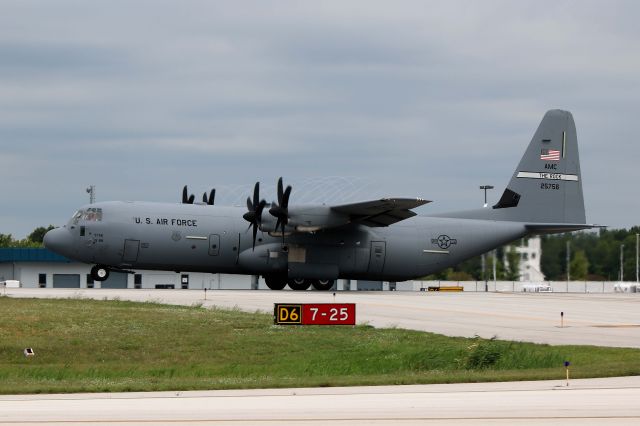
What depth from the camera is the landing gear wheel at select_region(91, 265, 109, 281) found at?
48.0 metres

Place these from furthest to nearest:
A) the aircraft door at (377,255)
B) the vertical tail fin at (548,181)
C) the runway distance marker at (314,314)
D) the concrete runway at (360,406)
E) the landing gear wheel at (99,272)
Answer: the vertical tail fin at (548,181)
the aircraft door at (377,255)
the landing gear wheel at (99,272)
the runway distance marker at (314,314)
the concrete runway at (360,406)

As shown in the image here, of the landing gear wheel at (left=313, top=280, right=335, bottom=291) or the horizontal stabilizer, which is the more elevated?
the horizontal stabilizer

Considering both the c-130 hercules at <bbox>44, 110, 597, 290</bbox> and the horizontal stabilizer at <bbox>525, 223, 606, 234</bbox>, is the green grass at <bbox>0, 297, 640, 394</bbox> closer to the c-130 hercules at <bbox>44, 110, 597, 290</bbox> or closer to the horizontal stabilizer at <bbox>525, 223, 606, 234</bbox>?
the c-130 hercules at <bbox>44, 110, 597, 290</bbox>

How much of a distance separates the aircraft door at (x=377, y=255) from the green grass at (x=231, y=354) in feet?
53.7

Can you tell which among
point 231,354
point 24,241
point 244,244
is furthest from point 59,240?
point 24,241

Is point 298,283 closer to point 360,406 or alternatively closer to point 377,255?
point 377,255

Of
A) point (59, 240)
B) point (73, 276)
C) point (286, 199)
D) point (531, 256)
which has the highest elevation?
point (286, 199)

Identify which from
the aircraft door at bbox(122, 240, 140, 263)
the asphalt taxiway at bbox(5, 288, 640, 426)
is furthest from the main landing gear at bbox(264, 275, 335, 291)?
the asphalt taxiway at bbox(5, 288, 640, 426)

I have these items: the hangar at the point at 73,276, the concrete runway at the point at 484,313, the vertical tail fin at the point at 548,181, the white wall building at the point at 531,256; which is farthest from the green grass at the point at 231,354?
the hangar at the point at 73,276

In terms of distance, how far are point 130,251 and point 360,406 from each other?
3422 cm

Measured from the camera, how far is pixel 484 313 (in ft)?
116

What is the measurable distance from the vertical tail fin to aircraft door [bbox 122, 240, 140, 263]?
18.8m

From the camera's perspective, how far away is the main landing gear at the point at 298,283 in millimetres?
49875

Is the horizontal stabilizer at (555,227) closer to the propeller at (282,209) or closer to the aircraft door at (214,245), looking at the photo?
the propeller at (282,209)
